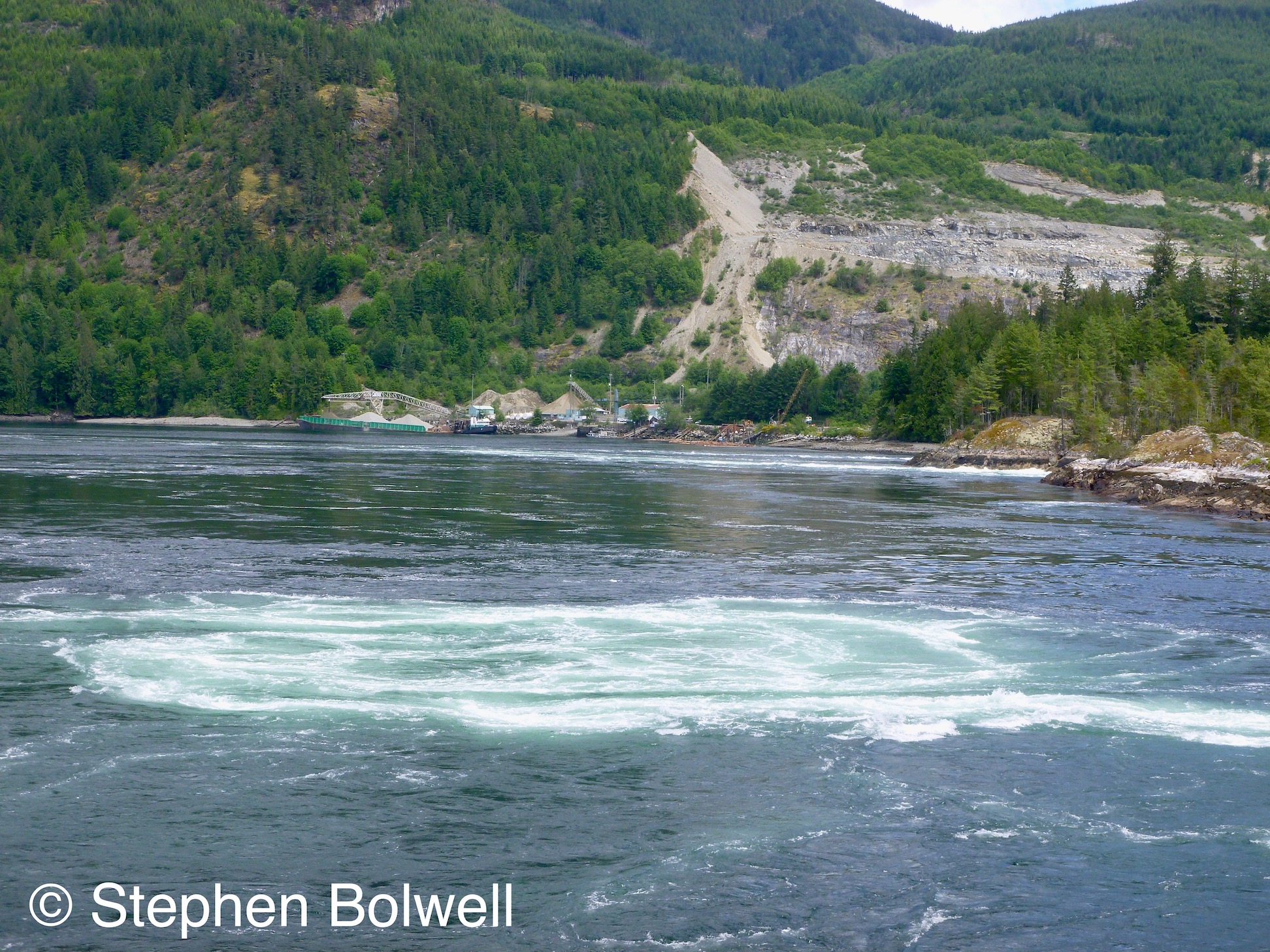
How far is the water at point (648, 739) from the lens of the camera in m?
17.4

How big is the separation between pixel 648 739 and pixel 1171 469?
73.3 metres

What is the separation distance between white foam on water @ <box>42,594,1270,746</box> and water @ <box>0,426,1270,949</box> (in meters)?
0.15

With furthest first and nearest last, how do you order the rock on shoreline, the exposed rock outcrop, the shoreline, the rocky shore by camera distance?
the rock on shoreline, the rocky shore, the exposed rock outcrop, the shoreline

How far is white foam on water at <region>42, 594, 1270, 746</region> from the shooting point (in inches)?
1021

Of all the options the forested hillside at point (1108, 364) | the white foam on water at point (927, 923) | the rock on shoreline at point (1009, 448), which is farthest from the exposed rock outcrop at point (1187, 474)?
the white foam on water at point (927, 923)

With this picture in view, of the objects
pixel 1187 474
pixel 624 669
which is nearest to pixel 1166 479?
pixel 1187 474

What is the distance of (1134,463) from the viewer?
94.9 metres

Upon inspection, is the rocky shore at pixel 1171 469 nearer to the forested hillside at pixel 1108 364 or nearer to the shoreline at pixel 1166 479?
the shoreline at pixel 1166 479

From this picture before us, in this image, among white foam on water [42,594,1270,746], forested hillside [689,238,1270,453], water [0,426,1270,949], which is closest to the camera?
water [0,426,1270,949]

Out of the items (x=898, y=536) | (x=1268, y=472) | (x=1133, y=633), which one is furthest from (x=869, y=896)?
(x=1268, y=472)

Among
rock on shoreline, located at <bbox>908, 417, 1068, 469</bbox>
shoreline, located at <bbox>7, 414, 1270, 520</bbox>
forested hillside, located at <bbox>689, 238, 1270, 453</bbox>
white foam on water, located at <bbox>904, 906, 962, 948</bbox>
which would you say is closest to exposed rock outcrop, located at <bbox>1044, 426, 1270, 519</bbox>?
shoreline, located at <bbox>7, 414, 1270, 520</bbox>

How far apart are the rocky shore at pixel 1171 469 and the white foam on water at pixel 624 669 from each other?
152ft

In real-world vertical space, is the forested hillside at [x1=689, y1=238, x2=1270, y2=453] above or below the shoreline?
above

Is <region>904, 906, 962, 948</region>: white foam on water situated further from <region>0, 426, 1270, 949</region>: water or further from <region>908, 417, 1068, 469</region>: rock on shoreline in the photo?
<region>908, 417, 1068, 469</region>: rock on shoreline
